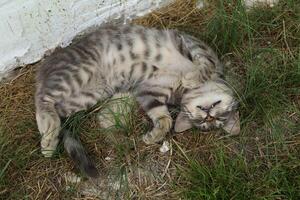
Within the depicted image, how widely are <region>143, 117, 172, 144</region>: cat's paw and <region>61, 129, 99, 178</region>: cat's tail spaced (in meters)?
0.35

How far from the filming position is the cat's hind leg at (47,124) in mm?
2902

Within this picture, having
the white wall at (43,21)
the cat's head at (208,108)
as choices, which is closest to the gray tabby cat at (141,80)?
the cat's head at (208,108)

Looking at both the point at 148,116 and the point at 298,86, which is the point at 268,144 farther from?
the point at 148,116

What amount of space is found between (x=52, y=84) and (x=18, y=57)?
14.0 inches

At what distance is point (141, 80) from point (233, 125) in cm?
65

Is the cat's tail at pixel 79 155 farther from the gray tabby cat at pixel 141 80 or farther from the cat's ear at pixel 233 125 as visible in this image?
the cat's ear at pixel 233 125

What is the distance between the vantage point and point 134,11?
134 inches

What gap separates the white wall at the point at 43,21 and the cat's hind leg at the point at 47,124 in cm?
38

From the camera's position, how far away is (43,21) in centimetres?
311

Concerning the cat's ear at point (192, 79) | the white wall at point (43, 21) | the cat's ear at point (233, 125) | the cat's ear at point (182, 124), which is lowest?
the cat's ear at point (182, 124)

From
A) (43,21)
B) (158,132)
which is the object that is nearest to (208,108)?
(158,132)

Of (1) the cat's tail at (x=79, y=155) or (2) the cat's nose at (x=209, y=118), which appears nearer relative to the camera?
(1) the cat's tail at (x=79, y=155)

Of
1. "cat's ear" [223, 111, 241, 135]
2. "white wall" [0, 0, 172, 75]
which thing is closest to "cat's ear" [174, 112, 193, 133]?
"cat's ear" [223, 111, 241, 135]

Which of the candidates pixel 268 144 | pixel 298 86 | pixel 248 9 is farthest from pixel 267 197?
pixel 248 9
